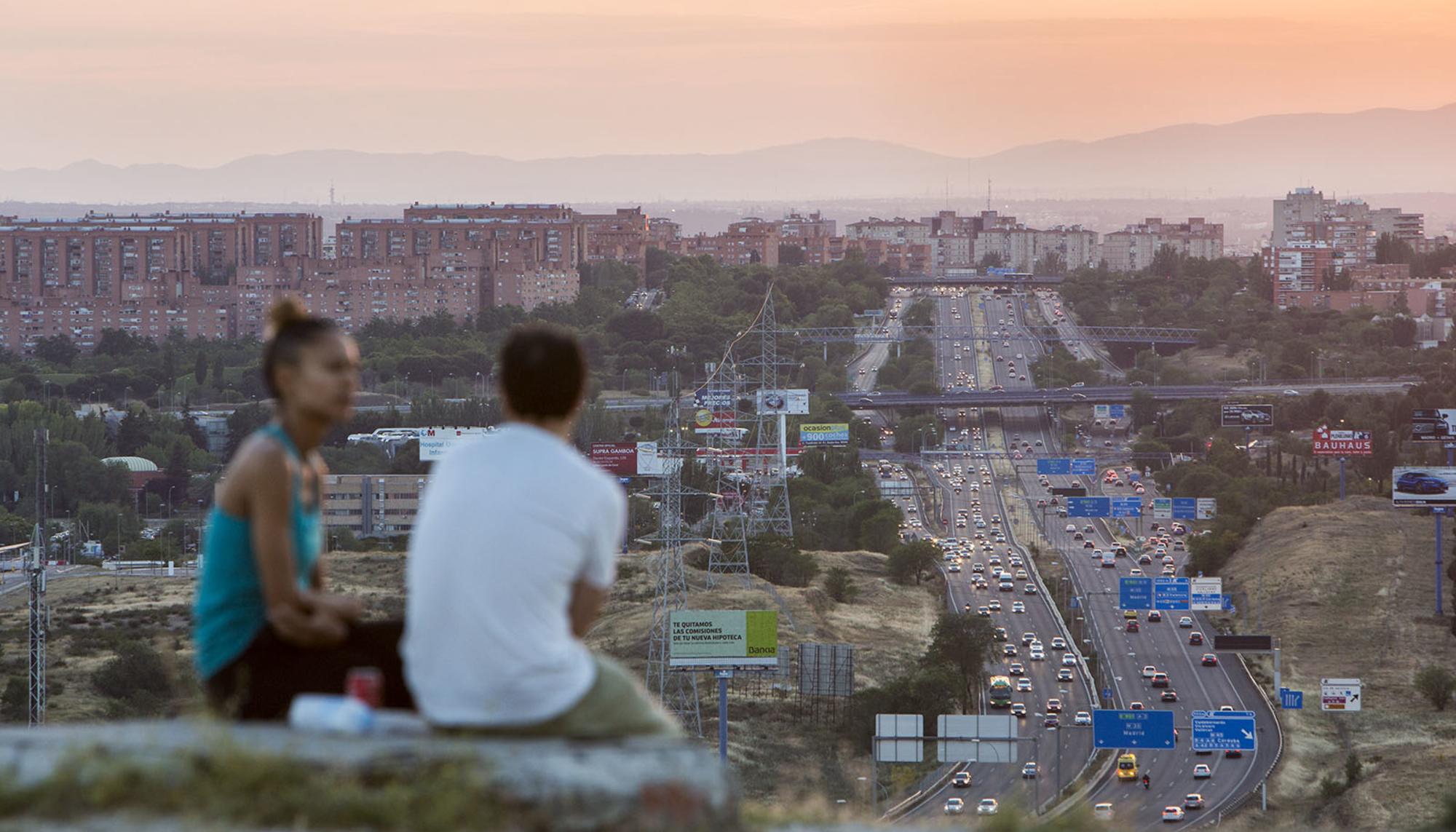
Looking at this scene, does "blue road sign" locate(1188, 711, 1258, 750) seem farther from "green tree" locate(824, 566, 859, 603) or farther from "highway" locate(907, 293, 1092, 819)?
"green tree" locate(824, 566, 859, 603)

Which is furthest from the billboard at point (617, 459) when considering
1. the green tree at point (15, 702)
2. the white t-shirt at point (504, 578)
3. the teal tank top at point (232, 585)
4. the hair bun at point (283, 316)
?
the white t-shirt at point (504, 578)

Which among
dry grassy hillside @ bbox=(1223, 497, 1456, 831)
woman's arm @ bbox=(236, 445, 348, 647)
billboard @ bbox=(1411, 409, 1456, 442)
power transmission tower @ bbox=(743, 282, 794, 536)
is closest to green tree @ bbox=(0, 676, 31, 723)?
dry grassy hillside @ bbox=(1223, 497, 1456, 831)

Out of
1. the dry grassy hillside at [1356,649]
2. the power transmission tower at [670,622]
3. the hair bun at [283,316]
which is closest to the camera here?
the hair bun at [283,316]

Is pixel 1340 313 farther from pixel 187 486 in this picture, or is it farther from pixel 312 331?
pixel 312 331

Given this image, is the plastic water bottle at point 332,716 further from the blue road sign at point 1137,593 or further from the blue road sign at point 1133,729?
the blue road sign at point 1137,593

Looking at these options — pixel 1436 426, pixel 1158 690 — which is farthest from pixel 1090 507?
pixel 1158 690

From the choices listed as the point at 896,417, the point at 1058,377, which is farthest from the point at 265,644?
the point at 1058,377

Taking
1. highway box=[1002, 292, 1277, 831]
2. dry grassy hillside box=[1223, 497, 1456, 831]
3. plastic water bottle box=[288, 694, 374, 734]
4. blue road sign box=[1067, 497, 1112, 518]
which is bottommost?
highway box=[1002, 292, 1277, 831]

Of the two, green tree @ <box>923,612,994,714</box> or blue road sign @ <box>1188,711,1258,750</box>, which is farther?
green tree @ <box>923,612,994,714</box>

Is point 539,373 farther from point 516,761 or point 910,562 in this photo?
point 910,562
